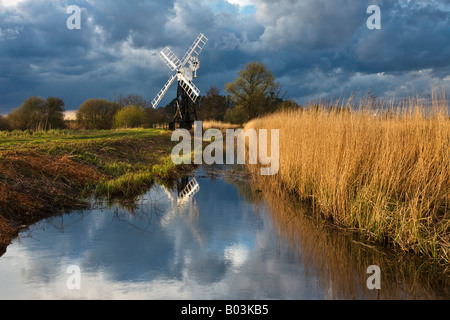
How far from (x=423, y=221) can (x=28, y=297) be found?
4.34 metres

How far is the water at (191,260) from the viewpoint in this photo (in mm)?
3262

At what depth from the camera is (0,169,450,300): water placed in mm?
3262

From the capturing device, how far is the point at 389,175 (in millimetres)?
4586

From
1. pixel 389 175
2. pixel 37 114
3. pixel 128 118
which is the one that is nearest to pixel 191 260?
pixel 389 175

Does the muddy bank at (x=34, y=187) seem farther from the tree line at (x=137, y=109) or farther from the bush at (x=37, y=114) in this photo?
the bush at (x=37, y=114)

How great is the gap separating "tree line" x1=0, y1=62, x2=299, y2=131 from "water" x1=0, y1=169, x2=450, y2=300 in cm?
717

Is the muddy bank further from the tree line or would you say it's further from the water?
the tree line

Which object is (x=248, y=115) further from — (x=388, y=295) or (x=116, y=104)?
(x=388, y=295)

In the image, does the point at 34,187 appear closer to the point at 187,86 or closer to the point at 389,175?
the point at 389,175

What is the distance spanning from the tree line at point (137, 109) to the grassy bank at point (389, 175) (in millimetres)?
6008

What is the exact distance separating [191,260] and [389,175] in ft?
9.41

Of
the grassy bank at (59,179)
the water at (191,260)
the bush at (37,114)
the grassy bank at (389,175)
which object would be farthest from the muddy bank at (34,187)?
the bush at (37,114)

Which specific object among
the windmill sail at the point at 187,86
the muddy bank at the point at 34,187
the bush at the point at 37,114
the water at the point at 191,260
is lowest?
the water at the point at 191,260
